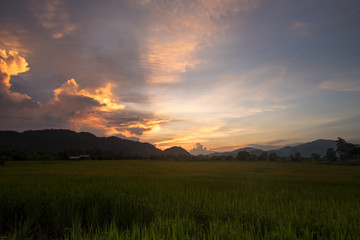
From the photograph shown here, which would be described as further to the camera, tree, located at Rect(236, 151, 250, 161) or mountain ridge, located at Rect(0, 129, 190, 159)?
mountain ridge, located at Rect(0, 129, 190, 159)

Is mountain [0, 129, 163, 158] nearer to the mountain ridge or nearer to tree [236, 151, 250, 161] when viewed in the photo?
the mountain ridge

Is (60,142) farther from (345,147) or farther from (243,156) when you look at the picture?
(345,147)

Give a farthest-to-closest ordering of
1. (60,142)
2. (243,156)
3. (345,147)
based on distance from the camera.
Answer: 1. (60,142)
2. (345,147)
3. (243,156)

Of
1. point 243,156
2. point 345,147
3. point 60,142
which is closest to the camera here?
point 243,156

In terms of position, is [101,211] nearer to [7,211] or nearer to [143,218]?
[143,218]

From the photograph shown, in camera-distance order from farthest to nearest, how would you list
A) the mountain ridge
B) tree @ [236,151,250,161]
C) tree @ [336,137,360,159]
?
the mountain ridge, tree @ [336,137,360,159], tree @ [236,151,250,161]

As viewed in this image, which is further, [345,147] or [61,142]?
[61,142]

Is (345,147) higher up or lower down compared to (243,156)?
higher up

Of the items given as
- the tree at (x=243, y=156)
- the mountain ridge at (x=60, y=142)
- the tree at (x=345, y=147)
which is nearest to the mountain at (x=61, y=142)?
the mountain ridge at (x=60, y=142)

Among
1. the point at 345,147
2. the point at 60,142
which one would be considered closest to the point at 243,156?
the point at 345,147

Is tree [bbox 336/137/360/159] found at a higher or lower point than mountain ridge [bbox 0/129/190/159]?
lower

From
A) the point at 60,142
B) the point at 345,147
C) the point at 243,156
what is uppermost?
the point at 60,142

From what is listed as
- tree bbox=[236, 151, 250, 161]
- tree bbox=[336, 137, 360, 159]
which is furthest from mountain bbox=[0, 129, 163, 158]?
tree bbox=[336, 137, 360, 159]

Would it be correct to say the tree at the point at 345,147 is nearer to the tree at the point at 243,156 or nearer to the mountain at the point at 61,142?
the tree at the point at 243,156
